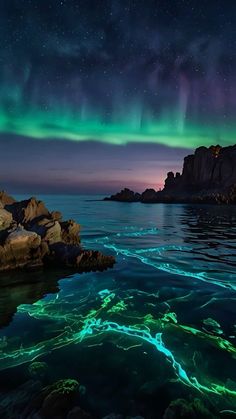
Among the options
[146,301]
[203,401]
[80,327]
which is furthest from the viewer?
[146,301]

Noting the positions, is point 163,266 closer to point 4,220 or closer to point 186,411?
point 4,220

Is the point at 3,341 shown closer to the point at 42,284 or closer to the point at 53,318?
the point at 53,318

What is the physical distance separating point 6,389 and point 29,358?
199 cm

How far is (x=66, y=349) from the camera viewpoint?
39.7 feet

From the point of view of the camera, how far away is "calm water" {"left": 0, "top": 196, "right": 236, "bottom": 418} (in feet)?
30.7

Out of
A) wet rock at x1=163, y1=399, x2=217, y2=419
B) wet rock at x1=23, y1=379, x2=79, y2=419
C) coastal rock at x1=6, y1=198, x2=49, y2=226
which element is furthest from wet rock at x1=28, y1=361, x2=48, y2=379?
coastal rock at x1=6, y1=198, x2=49, y2=226

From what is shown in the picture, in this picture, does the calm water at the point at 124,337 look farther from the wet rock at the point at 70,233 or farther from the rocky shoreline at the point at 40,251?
the wet rock at the point at 70,233

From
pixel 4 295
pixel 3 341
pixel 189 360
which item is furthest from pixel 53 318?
pixel 189 360

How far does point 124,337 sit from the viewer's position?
524 inches

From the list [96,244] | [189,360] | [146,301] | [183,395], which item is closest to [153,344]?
[189,360]

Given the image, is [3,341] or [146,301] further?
[146,301]

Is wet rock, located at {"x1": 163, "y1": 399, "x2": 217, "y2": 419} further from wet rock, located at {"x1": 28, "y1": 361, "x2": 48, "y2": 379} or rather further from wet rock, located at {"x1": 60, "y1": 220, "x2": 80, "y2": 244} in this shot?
wet rock, located at {"x1": 60, "y1": 220, "x2": 80, "y2": 244}

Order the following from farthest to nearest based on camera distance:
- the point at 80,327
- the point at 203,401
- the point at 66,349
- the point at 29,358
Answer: the point at 80,327, the point at 66,349, the point at 29,358, the point at 203,401

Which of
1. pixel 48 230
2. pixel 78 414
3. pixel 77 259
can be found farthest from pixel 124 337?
pixel 48 230
